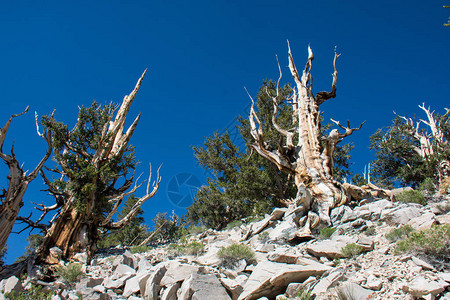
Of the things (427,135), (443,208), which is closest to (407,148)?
(427,135)

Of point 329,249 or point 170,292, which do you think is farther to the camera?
point 329,249

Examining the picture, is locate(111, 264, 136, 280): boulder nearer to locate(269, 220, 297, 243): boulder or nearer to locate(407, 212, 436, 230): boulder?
locate(269, 220, 297, 243): boulder

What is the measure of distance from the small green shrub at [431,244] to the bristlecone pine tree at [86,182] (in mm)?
9588

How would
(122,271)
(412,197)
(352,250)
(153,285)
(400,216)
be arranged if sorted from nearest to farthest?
(153,285), (352,250), (400,216), (122,271), (412,197)

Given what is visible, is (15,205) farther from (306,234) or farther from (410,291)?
(410,291)

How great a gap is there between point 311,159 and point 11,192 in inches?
408

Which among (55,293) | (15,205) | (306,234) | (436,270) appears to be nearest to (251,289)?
(436,270)

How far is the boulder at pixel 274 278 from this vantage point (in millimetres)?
3975

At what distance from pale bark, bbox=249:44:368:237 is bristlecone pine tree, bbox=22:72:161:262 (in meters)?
5.84

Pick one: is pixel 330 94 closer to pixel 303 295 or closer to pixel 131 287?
pixel 303 295

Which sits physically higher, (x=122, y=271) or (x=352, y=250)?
(x=122, y=271)

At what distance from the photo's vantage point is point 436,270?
3.53 meters

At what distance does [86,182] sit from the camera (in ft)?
36.7

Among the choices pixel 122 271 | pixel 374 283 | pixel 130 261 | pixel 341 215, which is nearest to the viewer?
pixel 374 283
